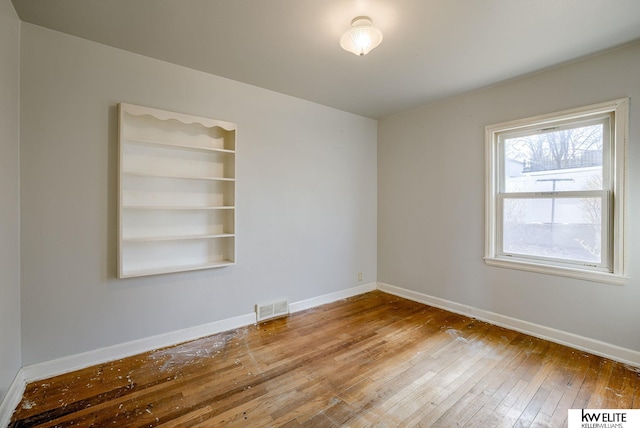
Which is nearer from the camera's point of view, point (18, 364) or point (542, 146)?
point (18, 364)

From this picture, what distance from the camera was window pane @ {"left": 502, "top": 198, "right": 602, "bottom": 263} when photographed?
8.68 ft

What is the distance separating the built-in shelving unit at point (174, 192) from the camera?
8.24 feet

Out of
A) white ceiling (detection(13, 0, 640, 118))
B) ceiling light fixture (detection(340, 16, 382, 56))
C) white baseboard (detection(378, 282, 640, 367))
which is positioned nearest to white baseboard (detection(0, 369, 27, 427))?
white ceiling (detection(13, 0, 640, 118))

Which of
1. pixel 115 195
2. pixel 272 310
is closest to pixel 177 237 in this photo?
pixel 115 195

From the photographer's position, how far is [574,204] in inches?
108

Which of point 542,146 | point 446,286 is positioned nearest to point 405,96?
point 542,146

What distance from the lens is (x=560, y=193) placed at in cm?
281

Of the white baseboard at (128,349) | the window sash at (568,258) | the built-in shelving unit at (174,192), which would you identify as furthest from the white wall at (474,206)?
the built-in shelving unit at (174,192)

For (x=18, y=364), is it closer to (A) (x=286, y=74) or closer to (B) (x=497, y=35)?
(A) (x=286, y=74)

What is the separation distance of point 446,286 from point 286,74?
10.3 feet

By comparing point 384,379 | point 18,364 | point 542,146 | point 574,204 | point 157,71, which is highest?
point 157,71

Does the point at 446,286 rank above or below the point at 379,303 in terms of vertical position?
above

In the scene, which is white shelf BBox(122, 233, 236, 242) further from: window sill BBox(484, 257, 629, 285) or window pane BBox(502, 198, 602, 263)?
window pane BBox(502, 198, 602, 263)

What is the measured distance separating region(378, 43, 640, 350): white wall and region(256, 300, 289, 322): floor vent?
1.74 m
